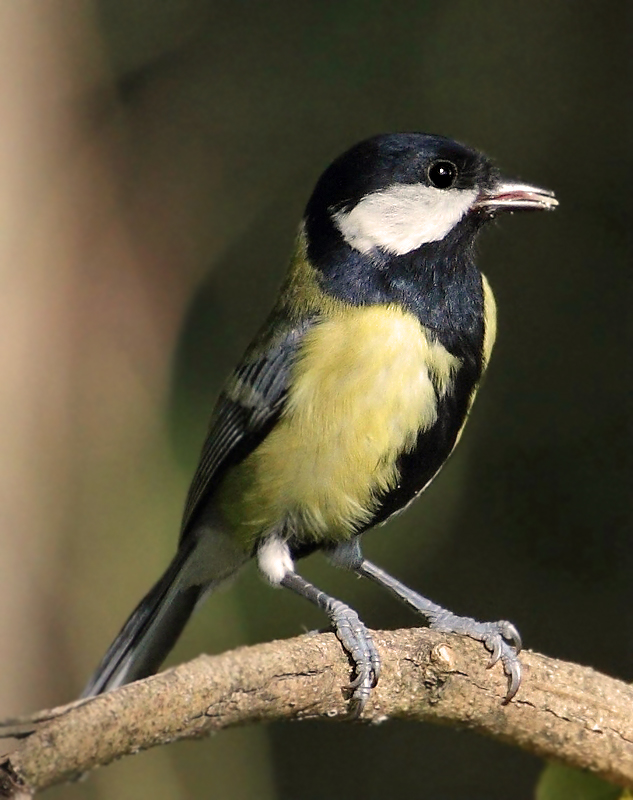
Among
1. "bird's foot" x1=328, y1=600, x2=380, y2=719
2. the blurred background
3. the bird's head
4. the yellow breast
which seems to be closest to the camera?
"bird's foot" x1=328, y1=600, x2=380, y2=719

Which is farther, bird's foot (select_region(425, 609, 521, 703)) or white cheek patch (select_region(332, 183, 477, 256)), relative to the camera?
white cheek patch (select_region(332, 183, 477, 256))

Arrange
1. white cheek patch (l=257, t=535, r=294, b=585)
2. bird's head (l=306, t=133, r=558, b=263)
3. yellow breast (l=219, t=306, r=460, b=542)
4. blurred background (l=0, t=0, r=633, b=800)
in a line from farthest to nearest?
blurred background (l=0, t=0, r=633, b=800) → white cheek patch (l=257, t=535, r=294, b=585) → bird's head (l=306, t=133, r=558, b=263) → yellow breast (l=219, t=306, r=460, b=542)

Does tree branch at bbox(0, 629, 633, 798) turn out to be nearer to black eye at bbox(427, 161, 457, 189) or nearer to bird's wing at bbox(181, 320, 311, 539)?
bird's wing at bbox(181, 320, 311, 539)

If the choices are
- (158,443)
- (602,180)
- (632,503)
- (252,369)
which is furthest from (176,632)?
(602,180)

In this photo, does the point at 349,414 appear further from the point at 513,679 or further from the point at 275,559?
the point at 513,679

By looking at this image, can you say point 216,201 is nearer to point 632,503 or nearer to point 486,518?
point 486,518

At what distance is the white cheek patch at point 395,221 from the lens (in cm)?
241

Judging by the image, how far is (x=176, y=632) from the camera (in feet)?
8.89

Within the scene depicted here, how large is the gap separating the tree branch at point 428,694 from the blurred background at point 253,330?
1.77 meters

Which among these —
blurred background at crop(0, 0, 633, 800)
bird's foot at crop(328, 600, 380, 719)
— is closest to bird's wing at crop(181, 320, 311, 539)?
bird's foot at crop(328, 600, 380, 719)

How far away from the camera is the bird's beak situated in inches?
98.6

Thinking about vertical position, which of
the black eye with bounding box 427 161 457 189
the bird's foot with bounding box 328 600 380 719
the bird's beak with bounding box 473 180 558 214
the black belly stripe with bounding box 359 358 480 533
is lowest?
the bird's foot with bounding box 328 600 380 719

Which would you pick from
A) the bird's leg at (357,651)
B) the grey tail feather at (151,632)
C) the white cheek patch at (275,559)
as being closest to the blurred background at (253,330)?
the grey tail feather at (151,632)

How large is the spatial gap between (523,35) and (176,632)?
3112 millimetres
